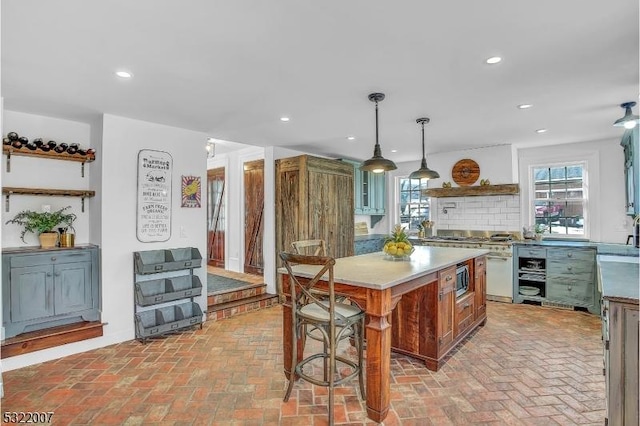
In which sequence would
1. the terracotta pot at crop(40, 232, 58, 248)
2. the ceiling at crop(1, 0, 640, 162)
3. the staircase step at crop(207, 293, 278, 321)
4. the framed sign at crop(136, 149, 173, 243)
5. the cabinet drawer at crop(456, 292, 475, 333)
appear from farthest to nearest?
the staircase step at crop(207, 293, 278, 321), the framed sign at crop(136, 149, 173, 243), the terracotta pot at crop(40, 232, 58, 248), the cabinet drawer at crop(456, 292, 475, 333), the ceiling at crop(1, 0, 640, 162)

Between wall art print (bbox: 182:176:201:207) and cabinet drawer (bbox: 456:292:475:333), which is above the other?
wall art print (bbox: 182:176:201:207)

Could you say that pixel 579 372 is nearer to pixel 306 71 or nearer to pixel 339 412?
pixel 339 412

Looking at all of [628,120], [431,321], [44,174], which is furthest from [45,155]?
[628,120]

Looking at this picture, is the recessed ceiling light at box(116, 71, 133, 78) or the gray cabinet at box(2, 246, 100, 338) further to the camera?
the gray cabinet at box(2, 246, 100, 338)

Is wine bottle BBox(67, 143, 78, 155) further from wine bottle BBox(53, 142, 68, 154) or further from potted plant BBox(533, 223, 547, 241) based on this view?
potted plant BBox(533, 223, 547, 241)

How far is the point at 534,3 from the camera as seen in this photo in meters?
1.73

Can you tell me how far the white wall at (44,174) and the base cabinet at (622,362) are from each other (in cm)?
463

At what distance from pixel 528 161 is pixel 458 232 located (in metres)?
1.61

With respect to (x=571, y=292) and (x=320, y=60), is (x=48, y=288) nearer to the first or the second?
(x=320, y=60)

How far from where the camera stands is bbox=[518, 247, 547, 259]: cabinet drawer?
484cm

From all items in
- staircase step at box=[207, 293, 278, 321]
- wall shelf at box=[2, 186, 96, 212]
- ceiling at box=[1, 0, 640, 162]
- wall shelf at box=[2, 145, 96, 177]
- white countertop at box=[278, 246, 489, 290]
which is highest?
ceiling at box=[1, 0, 640, 162]

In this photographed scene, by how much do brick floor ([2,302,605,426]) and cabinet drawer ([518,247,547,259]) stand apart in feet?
4.38

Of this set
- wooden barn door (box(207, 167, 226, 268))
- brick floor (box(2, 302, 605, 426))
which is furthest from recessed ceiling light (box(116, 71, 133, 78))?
wooden barn door (box(207, 167, 226, 268))

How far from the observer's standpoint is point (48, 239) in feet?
11.2
